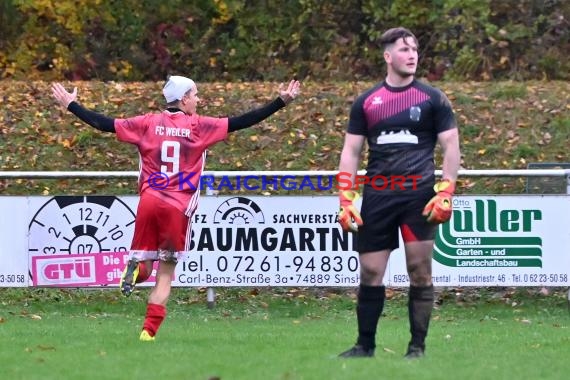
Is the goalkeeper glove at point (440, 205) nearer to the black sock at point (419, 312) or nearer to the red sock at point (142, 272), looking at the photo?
the black sock at point (419, 312)

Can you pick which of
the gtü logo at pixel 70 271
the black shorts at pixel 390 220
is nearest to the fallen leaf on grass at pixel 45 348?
the black shorts at pixel 390 220

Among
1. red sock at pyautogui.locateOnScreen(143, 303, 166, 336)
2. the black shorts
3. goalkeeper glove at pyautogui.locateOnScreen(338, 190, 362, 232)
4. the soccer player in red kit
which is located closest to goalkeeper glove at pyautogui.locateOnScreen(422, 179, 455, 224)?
the black shorts

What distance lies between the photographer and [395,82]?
828 centimetres

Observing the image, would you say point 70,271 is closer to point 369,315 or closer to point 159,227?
point 159,227

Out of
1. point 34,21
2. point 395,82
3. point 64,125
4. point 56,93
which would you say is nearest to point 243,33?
point 34,21

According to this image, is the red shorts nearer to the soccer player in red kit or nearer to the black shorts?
the soccer player in red kit

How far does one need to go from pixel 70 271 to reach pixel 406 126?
578 cm

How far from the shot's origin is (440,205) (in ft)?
26.3

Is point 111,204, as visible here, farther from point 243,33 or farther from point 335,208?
point 243,33

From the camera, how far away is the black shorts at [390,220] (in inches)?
322

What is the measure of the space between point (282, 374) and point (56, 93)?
3.54 m

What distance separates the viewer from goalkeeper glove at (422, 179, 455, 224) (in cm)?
800

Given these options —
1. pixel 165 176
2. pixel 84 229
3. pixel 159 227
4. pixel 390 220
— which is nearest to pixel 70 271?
pixel 84 229

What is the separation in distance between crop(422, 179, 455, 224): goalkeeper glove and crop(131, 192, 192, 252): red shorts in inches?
89.2
